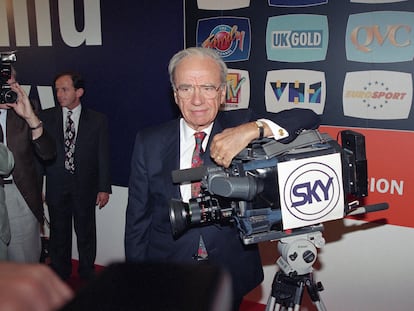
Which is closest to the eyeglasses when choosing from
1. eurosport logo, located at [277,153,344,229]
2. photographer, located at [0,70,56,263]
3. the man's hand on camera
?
the man's hand on camera

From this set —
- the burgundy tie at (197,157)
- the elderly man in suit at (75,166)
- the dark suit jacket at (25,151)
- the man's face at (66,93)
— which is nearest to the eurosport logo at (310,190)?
the burgundy tie at (197,157)

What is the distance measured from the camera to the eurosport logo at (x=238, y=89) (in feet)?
9.62

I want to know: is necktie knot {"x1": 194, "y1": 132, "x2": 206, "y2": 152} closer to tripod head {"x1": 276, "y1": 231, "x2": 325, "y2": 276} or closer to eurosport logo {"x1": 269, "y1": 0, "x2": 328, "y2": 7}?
tripod head {"x1": 276, "y1": 231, "x2": 325, "y2": 276}

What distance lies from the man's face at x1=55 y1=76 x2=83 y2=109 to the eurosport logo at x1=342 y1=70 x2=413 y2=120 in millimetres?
1954

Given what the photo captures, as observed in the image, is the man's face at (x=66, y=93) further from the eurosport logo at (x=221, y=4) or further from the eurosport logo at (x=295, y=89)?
the eurosport logo at (x=295, y=89)

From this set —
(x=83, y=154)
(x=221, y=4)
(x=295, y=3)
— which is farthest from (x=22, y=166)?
(x=295, y=3)

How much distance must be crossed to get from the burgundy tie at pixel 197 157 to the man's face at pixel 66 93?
1946mm

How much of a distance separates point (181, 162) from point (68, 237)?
7.29 feet

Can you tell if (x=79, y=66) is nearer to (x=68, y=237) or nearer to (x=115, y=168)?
(x=115, y=168)

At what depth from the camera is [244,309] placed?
10.2 feet

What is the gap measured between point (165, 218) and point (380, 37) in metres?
1.61

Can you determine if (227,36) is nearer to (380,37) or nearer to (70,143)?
(380,37)

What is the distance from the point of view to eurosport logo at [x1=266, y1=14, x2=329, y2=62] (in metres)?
2.64

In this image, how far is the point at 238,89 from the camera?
9.73 feet
